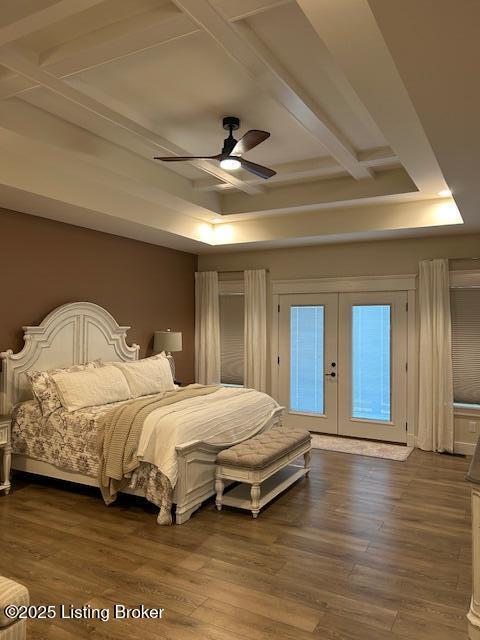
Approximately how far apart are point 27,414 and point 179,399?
4.66ft

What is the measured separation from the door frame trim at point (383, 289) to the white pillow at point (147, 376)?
6.37 ft

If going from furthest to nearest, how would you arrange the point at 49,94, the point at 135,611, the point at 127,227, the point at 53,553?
the point at 127,227 → the point at 49,94 → the point at 53,553 → the point at 135,611

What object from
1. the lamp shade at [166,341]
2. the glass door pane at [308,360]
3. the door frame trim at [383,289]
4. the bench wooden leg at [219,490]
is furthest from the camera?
the glass door pane at [308,360]

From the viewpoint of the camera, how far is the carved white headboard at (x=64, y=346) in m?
4.66

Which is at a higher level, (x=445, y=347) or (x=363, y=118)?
(x=363, y=118)

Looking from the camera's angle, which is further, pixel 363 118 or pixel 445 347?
pixel 445 347

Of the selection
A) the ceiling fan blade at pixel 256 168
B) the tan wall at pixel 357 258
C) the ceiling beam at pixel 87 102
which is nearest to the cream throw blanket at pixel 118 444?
the ceiling fan blade at pixel 256 168

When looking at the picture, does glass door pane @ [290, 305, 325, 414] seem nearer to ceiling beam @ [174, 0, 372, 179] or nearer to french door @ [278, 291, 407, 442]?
french door @ [278, 291, 407, 442]

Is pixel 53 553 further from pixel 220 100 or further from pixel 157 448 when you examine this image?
pixel 220 100

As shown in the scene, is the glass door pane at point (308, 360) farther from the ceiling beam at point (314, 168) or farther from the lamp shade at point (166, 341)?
the ceiling beam at point (314, 168)

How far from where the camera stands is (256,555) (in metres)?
3.27

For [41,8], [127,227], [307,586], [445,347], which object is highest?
[41,8]

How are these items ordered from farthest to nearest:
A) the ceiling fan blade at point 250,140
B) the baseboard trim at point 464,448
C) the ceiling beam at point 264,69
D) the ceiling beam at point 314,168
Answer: the baseboard trim at point 464,448 → the ceiling beam at point 314,168 → the ceiling fan blade at point 250,140 → the ceiling beam at point 264,69

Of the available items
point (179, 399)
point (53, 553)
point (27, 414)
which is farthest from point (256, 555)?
point (27, 414)
